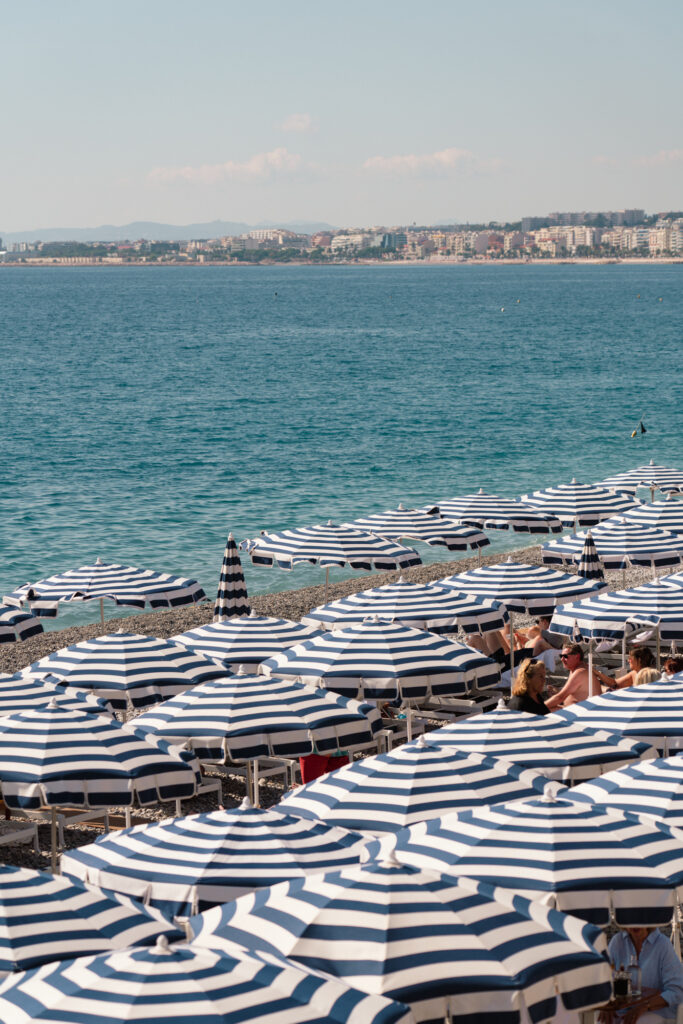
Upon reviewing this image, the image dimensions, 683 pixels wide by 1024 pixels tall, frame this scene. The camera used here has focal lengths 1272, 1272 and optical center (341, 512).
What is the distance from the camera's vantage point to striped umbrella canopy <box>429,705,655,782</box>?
374 inches

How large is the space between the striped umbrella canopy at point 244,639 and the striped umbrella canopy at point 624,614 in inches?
114

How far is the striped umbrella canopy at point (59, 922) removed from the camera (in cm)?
635

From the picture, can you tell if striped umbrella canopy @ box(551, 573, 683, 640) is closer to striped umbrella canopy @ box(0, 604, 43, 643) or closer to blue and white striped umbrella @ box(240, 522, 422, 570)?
blue and white striped umbrella @ box(240, 522, 422, 570)

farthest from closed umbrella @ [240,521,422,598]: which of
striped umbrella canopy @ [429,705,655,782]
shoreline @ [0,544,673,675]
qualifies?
striped umbrella canopy @ [429,705,655,782]

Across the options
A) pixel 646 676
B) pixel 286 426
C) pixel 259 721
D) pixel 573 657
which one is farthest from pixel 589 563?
pixel 286 426

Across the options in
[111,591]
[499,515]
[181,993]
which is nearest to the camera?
[181,993]

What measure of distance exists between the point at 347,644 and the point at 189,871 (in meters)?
5.14

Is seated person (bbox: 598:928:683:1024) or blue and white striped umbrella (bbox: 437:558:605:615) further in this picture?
blue and white striped umbrella (bbox: 437:558:605:615)

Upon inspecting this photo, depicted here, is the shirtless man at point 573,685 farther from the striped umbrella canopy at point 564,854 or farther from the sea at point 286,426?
the sea at point 286,426

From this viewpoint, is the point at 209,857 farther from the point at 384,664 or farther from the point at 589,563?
the point at 589,563

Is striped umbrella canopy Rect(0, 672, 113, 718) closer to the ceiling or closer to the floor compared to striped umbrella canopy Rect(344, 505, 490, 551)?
closer to the floor

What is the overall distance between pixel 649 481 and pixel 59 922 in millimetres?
19192

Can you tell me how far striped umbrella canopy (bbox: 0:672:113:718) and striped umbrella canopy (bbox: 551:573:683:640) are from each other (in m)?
5.25

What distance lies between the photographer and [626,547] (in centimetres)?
1803
